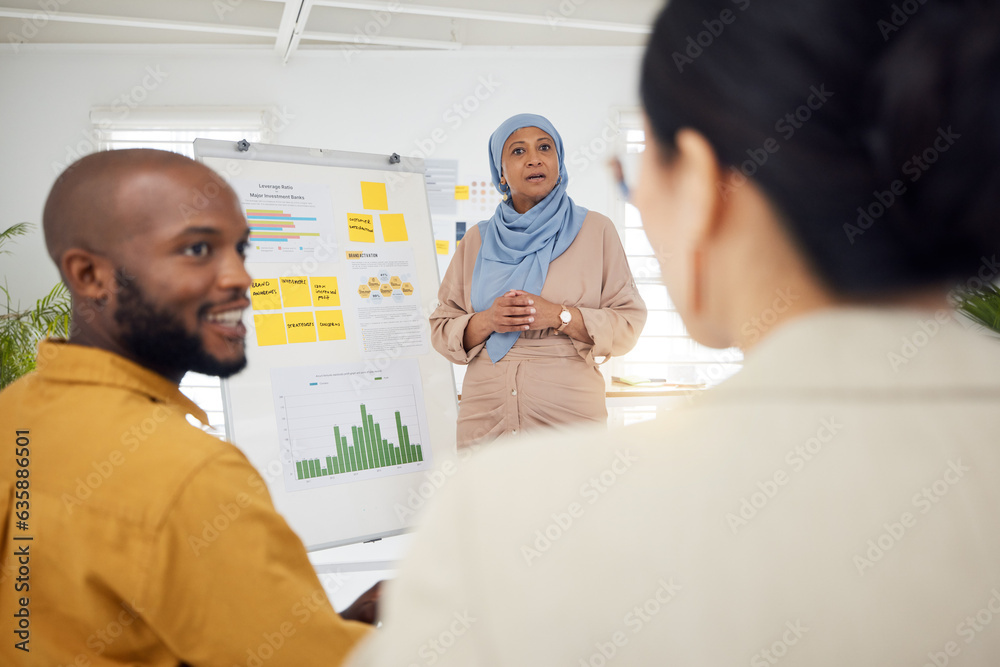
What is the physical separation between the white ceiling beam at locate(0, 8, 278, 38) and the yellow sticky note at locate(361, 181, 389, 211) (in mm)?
2575

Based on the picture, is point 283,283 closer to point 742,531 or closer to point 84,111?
point 742,531

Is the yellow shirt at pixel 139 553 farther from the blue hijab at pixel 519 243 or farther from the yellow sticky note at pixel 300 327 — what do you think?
the blue hijab at pixel 519 243

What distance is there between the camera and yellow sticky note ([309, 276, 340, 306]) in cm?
189

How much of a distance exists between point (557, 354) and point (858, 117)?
1762 millimetres

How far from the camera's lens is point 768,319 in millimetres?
372

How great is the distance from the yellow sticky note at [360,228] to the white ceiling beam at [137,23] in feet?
8.70

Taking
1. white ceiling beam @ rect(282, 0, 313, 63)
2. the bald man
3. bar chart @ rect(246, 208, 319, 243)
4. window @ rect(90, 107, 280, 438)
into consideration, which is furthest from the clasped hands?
window @ rect(90, 107, 280, 438)

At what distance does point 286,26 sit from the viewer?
387 cm

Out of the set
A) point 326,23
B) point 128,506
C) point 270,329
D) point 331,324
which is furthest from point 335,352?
point 326,23

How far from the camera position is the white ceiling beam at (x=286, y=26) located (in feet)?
11.8

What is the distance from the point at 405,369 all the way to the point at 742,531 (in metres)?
1.68
